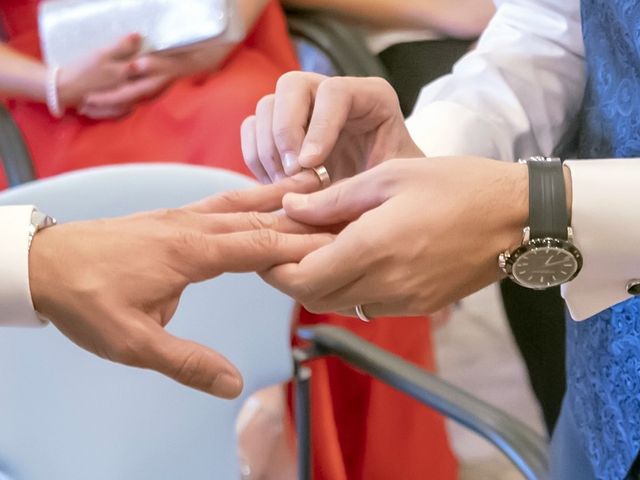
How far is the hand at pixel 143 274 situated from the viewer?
59 centimetres

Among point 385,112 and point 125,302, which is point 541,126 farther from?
point 125,302

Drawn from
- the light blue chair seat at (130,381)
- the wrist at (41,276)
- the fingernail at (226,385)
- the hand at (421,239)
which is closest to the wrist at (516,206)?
the hand at (421,239)

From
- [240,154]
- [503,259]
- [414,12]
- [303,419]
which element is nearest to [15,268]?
[503,259]

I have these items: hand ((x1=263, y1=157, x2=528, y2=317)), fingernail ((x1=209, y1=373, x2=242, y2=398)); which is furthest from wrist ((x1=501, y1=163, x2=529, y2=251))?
fingernail ((x1=209, y1=373, x2=242, y2=398))

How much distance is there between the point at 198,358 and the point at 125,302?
0.07 meters

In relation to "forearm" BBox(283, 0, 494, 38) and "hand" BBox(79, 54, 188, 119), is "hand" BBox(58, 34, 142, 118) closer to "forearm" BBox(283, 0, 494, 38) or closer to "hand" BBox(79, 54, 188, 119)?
"hand" BBox(79, 54, 188, 119)

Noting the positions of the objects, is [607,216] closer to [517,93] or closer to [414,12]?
[517,93]

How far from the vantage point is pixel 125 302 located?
1.97 feet

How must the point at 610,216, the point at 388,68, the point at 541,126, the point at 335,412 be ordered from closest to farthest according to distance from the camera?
1. the point at 610,216
2. the point at 541,126
3. the point at 335,412
4. the point at 388,68

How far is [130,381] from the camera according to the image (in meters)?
1.03

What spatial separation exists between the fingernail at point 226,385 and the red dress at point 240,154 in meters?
0.55

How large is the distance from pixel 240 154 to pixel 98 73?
318mm

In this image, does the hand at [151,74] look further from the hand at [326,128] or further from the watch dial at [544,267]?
the watch dial at [544,267]

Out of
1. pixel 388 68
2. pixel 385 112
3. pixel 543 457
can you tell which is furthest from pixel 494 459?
pixel 385 112
